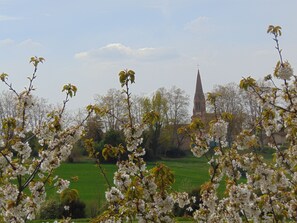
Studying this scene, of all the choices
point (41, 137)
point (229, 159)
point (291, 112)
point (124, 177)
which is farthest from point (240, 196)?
point (41, 137)

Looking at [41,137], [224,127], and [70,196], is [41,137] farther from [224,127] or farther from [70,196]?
[224,127]

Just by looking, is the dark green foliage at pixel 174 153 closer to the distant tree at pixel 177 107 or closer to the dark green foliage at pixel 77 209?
the distant tree at pixel 177 107

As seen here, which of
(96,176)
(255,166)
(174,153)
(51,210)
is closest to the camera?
(255,166)

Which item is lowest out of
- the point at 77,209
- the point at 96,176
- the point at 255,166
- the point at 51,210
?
the point at 77,209

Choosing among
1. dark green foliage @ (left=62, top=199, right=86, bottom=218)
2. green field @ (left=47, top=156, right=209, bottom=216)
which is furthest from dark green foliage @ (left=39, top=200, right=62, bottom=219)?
green field @ (left=47, top=156, right=209, bottom=216)

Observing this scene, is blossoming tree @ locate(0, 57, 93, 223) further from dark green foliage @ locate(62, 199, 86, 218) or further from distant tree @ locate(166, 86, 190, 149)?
distant tree @ locate(166, 86, 190, 149)

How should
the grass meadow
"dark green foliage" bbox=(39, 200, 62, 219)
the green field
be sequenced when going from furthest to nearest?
the green field
the grass meadow
"dark green foliage" bbox=(39, 200, 62, 219)

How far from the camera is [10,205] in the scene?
377cm

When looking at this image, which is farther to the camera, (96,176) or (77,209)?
(96,176)

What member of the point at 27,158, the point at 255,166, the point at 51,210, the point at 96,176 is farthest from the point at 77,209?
the point at 96,176

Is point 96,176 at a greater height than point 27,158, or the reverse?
point 27,158

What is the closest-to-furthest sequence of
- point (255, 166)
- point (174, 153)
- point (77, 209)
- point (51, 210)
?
point (255, 166) → point (51, 210) → point (77, 209) → point (174, 153)

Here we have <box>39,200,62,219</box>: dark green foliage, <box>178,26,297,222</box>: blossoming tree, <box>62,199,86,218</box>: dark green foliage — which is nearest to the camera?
<box>178,26,297,222</box>: blossoming tree

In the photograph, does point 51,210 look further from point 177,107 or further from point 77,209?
point 177,107
